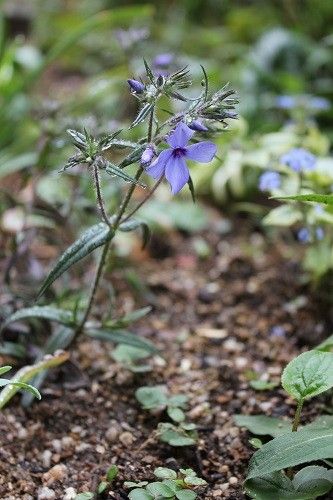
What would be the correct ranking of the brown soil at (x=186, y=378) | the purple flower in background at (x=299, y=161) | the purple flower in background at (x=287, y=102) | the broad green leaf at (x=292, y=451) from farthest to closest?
the purple flower in background at (x=287, y=102) < the purple flower in background at (x=299, y=161) < the brown soil at (x=186, y=378) < the broad green leaf at (x=292, y=451)

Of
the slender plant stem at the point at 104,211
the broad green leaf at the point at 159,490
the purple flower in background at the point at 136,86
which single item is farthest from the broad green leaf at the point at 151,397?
the purple flower in background at the point at 136,86

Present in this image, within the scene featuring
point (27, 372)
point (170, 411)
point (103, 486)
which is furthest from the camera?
point (170, 411)

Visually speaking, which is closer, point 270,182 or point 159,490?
point 159,490

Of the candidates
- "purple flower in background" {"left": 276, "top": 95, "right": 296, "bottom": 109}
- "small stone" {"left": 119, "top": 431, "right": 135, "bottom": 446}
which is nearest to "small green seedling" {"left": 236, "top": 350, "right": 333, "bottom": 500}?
"small stone" {"left": 119, "top": 431, "right": 135, "bottom": 446}

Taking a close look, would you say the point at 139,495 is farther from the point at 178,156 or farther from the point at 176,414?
the point at 178,156

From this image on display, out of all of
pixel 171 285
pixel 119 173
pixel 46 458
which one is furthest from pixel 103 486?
pixel 171 285

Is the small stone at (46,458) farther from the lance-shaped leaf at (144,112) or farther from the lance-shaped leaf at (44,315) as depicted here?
the lance-shaped leaf at (144,112)

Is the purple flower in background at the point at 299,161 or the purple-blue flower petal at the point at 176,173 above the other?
the purple-blue flower petal at the point at 176,173

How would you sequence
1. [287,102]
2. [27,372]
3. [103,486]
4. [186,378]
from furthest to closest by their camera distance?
[287,102]
[186,378]
[27,372]
[103,486]
